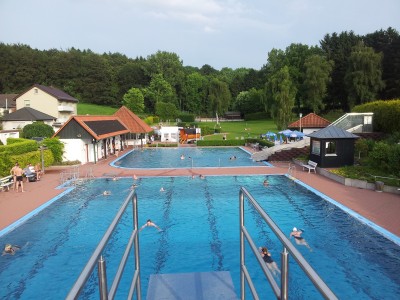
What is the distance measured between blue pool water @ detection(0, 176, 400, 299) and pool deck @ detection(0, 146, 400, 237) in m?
0.89

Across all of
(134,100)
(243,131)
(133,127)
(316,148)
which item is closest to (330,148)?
(316,148)

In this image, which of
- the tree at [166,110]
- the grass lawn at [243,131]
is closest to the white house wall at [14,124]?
the grass lawn at [243,131]

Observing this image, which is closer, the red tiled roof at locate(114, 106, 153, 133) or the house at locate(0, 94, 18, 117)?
the red tiled roof at locate(114, 106, 153, 133)

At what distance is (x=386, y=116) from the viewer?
31.3 m

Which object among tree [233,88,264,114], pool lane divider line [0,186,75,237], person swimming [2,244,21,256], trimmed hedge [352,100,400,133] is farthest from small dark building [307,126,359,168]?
tree [233,88,264,114]

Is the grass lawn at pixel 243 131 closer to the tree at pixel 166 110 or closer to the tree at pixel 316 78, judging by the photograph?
the tree at pixel 316 78

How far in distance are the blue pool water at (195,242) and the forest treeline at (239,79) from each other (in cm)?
3083

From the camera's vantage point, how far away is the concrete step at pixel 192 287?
5.69 m

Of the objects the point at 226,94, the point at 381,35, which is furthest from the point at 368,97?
the point at 226,94

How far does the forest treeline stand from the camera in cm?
5497

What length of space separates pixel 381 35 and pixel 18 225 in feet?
224

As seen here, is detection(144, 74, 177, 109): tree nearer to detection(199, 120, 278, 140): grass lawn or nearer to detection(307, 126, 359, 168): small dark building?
detection(199, 120, 278, 140): grass lawn

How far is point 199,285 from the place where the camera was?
6.18m

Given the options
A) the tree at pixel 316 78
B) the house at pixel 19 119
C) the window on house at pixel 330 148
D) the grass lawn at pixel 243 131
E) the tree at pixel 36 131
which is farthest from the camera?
the tree at pixel 316 78
